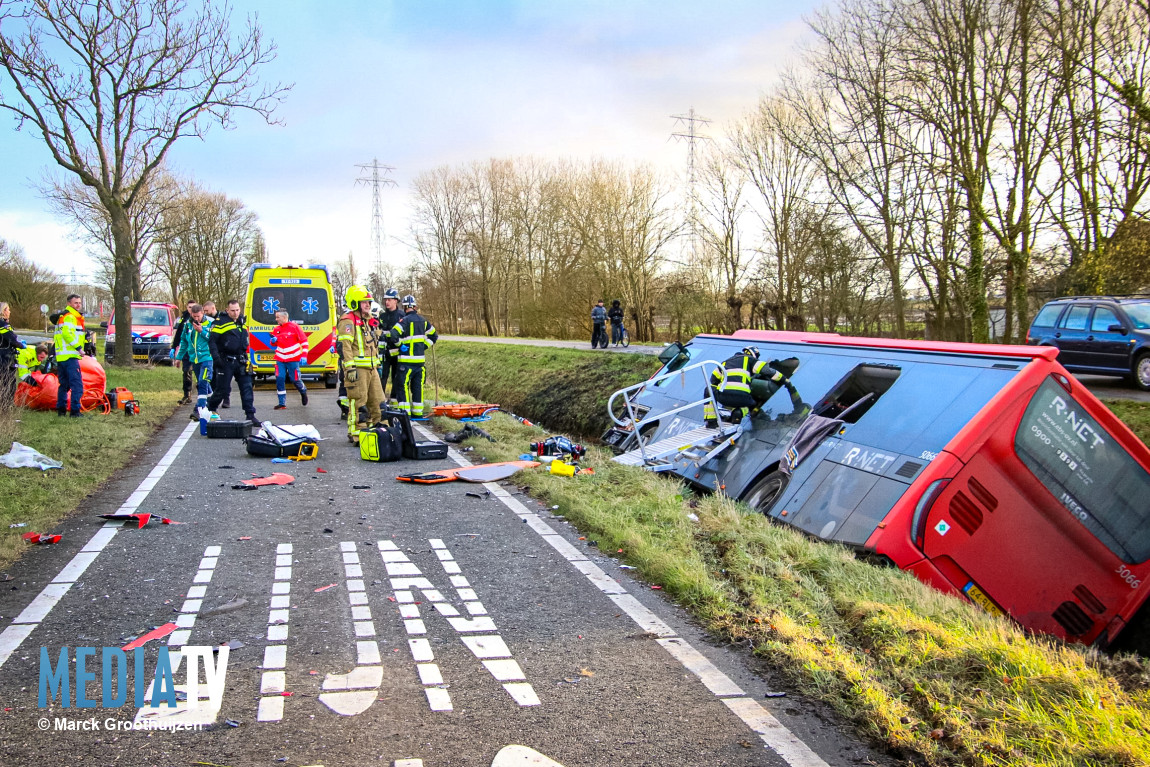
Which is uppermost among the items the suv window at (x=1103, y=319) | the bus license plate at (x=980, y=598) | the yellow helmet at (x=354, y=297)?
the yellow helmet at (x=354, y=297)

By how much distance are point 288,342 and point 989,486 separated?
12425 millimetres

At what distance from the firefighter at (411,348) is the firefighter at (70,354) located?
4932 mm

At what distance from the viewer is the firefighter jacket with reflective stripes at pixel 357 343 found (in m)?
11.7

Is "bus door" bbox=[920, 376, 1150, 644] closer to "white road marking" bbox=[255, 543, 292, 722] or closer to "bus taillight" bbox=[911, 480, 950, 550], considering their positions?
"bus taillight" bbox=[911, 480, 950, 550]

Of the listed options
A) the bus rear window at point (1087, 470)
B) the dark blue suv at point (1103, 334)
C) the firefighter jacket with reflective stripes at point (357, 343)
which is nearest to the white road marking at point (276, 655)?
the bus rear window at point (1087, 470)

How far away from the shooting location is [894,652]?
12.8ft

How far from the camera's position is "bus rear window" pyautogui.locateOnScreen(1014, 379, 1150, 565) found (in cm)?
614

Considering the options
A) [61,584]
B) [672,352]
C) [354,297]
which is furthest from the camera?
[354,297]

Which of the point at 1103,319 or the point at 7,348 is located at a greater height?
the point at 1103,319

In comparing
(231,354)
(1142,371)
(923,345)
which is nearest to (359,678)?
(923,345)

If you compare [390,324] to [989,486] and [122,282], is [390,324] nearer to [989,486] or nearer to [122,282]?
[989,486]

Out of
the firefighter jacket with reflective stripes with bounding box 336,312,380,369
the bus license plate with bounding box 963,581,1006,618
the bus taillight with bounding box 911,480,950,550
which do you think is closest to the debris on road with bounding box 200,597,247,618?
the bus taillight with bounding box 911,480,950,550

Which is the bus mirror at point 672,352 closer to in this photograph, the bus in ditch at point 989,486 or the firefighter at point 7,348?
the bus in ditch at point 989,486

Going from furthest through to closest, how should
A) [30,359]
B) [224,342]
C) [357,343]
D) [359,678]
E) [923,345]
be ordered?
[30,359], [224,342], [357,343], [923,345], [359,678]
